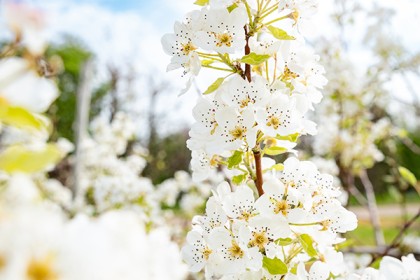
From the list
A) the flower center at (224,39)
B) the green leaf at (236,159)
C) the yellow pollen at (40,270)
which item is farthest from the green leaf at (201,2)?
the yellow pollen at (40,270)

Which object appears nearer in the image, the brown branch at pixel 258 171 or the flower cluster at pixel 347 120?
the brown branch at pixel 258 171

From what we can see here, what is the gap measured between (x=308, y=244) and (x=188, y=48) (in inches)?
19.4

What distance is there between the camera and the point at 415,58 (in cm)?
367

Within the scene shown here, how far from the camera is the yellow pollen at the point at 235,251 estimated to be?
99cm

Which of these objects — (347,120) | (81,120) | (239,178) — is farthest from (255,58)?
(81,120)

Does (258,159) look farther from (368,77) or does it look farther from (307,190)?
(368,77)

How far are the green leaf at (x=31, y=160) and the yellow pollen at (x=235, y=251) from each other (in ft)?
1.87

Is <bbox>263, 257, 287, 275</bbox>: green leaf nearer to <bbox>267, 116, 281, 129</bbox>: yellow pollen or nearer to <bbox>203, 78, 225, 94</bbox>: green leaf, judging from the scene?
<bbox>267, 116, 281, 129</bbox>: yellow pollen

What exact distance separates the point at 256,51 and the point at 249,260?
1.38 ft

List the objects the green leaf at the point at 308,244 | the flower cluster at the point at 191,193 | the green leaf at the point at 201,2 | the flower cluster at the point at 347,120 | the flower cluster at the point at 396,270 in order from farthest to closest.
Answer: the flower cluster at the point at 191,193 < the flower cluster at the point at 347,120 < the green leaf at the point at 201,2 < the green leaf at the point at 308,244 < the flower cluster at the point at 396,270

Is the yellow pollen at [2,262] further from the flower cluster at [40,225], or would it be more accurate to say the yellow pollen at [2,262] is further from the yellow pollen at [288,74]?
the yellow pollen at [288,74]

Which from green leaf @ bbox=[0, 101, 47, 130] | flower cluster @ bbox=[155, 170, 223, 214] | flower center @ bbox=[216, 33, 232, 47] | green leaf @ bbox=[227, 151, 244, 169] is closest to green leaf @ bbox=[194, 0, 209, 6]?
flower center @ bbox=[216, 33, 232, 47]

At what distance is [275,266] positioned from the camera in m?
0.98

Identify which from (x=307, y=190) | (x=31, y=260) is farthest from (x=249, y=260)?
(x=31, y=260)
